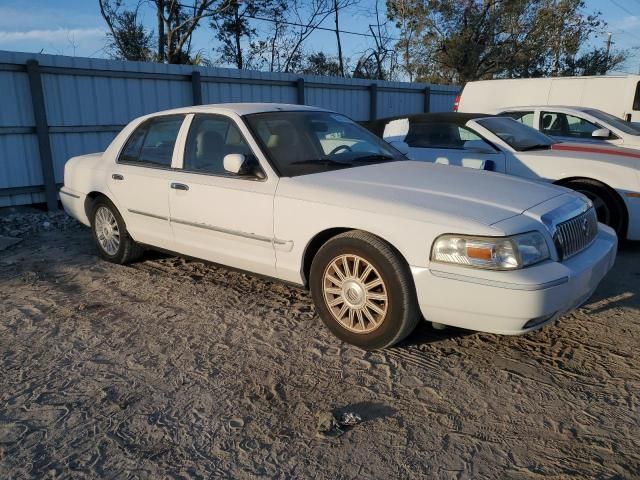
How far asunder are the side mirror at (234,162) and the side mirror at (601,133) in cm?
587

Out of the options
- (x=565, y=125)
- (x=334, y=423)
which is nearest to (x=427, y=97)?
(x=565, y=125)

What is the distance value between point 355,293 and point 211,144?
1840 mm

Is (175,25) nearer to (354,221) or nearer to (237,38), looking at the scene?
(237,38)

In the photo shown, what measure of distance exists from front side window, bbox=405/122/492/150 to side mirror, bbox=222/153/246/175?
356 cm

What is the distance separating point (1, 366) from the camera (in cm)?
350

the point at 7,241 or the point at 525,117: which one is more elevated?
the point at 525,117

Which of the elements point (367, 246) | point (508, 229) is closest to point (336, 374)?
point (367, 246)

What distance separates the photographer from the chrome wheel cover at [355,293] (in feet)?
11.6

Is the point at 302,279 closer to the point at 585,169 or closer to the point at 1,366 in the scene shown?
the point at 1,366

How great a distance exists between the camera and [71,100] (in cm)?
849

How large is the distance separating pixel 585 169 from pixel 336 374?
406 centimetres

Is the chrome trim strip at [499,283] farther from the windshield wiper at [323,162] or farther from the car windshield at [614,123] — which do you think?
the car windshield at [614,123]

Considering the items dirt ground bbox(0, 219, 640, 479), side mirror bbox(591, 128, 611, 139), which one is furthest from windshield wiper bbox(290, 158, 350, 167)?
side mirror bbox(591, 128, 611, 139)

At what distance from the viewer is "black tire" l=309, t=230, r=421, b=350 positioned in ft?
11.1
